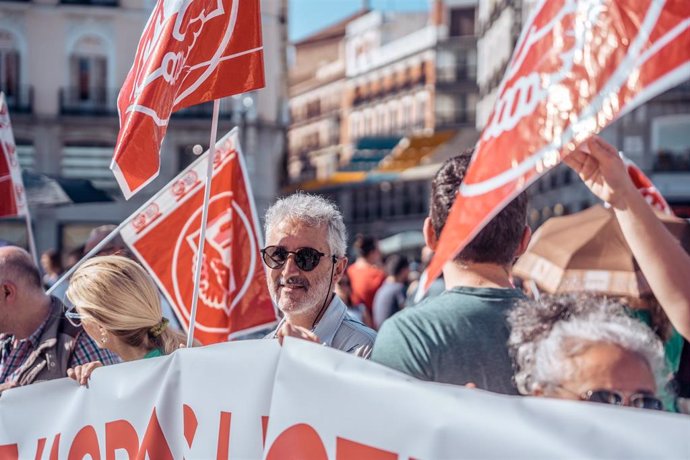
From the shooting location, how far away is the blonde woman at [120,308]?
14.2 ft

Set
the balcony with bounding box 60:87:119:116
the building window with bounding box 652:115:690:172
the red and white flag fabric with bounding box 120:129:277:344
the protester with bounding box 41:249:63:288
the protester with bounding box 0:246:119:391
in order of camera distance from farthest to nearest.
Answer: the balcony with bounding box 60:87:119:116
the building window with bounding box 652:115:690:172
the protester with bounding box 41:249:63:288
the red and white flag fabric with bounding box 120:129:277:344
the protester with bounding box 0:246:119:391

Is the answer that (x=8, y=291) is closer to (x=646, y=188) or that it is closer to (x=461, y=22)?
(x=646, y=188)

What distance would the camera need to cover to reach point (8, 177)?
23.4 feet

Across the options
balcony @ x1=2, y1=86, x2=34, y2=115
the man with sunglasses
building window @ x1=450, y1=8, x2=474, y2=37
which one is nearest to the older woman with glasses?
the man with sunglasses

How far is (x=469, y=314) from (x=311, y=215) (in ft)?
4.16

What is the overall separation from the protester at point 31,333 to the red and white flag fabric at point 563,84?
7.88 feet

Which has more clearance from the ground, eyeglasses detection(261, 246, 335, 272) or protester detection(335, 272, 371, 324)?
eyeglasses detection(261, 246, 335, 272)

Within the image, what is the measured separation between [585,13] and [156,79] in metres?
1.90

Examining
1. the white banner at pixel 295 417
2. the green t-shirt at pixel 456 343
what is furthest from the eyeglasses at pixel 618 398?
the green t-shirt at pixel 456 343

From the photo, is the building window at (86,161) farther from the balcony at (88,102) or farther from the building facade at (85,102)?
the balcony at (88,102)

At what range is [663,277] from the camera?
9.78 feet

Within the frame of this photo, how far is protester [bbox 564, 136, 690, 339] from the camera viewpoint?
9.47ft

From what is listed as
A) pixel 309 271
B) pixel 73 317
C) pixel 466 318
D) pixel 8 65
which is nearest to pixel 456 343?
pixel 466 318

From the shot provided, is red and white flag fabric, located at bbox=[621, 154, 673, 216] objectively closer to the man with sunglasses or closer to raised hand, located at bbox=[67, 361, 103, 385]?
the man with sunglasses
